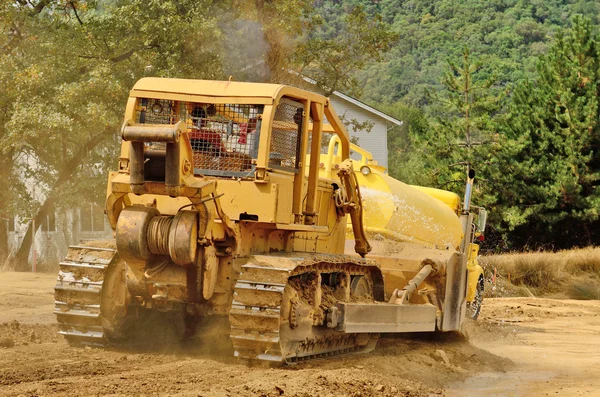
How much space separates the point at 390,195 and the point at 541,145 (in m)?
20.4

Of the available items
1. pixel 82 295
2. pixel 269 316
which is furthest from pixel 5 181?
pixel 269 316

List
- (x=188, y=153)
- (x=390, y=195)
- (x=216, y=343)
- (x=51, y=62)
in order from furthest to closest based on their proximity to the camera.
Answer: (x=51, y=62) < (x=390, y=195) < (x=216, y=343) < (x=188, y=153)

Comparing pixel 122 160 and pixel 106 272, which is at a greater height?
pixel 122 160

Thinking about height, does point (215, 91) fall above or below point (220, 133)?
above

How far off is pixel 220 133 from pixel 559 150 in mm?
25217

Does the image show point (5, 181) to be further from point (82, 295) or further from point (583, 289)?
point (82, 295)

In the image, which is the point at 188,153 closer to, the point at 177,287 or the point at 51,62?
the point at 177,287

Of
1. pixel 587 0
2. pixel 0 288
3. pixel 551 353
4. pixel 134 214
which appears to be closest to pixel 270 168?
pixel 134 214

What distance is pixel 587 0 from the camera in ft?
357

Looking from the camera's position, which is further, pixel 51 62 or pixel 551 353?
pixel 51 62

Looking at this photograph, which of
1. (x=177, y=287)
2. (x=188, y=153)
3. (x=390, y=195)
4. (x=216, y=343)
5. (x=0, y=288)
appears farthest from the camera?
(x=0, y=288)

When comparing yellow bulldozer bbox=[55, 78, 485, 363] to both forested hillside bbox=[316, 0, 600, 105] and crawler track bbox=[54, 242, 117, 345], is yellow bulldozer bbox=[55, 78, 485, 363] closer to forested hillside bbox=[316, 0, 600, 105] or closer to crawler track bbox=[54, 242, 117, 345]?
crawler track bbox=[54, 242, 117, 345]

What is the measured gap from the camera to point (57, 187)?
2486 centimetres

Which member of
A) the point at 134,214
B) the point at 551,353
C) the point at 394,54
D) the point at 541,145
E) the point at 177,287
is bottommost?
the point at 551,353
